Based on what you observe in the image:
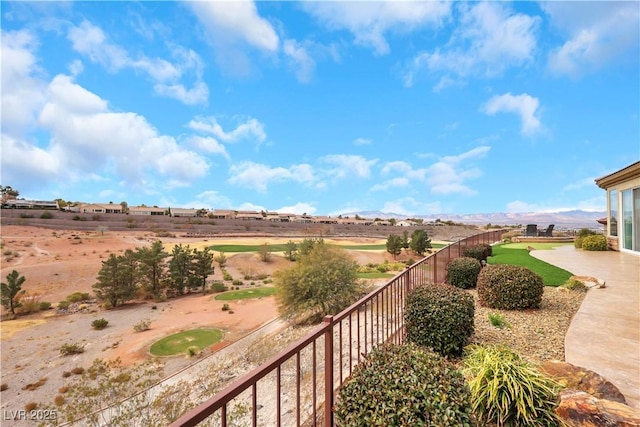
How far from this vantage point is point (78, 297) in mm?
19750

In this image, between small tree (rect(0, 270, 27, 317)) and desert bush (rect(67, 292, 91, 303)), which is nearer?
small tree (rect(0, 270, 27, 317))

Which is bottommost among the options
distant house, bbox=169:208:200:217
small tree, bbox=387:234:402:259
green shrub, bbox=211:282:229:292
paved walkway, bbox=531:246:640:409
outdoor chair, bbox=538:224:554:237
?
green shrub, bbox=211:282:229:292

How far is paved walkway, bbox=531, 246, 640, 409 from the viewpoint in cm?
317

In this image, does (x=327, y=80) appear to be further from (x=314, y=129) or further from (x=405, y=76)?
(x=314, y=129)

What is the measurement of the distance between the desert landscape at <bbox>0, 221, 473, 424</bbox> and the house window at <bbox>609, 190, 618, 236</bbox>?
15.7 meters

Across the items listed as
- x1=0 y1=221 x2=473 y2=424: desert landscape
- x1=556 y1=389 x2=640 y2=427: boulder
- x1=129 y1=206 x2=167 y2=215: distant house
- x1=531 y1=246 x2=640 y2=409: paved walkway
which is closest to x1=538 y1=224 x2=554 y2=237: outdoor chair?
x1=0 y1=221 x2=473 y2=424: desert landscape

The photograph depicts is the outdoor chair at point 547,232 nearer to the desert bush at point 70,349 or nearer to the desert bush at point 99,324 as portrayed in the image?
the desert bush at point 70,349

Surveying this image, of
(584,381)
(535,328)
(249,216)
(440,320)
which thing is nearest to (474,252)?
(535,328)

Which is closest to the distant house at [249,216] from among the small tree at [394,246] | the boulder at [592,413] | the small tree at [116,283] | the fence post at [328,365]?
the small tree at [394,246]

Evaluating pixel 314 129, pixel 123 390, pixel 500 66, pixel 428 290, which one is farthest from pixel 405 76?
pixel 123 390

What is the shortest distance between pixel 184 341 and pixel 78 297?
1340 centimetres

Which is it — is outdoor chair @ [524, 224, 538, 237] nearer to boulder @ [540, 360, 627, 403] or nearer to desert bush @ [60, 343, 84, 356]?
boulder @ [540, 360, 627, 403]

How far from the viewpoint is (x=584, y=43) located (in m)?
11.4

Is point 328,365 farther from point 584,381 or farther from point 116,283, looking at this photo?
point 116,283
